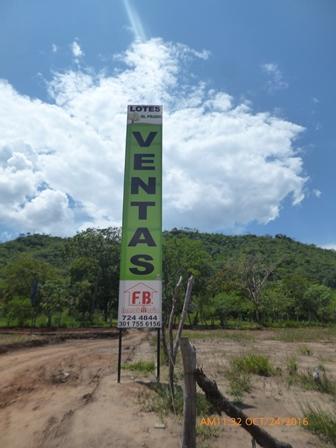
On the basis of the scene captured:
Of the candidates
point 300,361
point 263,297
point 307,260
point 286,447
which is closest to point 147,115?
point 286,447

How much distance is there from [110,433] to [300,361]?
8.41 metres

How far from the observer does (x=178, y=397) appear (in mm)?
6512

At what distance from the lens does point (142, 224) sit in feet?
29.4

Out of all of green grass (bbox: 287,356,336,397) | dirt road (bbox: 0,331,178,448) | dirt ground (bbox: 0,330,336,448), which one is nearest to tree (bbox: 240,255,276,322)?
dirt ground (bbox: 0,330,336,448)

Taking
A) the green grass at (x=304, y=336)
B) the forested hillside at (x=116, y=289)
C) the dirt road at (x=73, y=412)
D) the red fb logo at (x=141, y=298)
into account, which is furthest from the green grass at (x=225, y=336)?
the red fb logo at (x=141, y=298)

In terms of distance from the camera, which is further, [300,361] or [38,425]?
[300,361]

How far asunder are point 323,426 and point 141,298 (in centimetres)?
462

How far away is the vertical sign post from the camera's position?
857 cm

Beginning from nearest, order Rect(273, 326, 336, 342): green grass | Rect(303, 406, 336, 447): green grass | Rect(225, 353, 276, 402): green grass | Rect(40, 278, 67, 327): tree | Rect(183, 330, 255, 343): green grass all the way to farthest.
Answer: Rect(303, 406, 336, 447): green grass, Rect(225, 353, 276, 402): green grass, Rect(183, 330, 255, 343): green grass, Rect(273, 326, 336, 342): green grass, Rect(40, 278, 67, 327): tree

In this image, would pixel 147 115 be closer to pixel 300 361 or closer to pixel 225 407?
Answer: pixel 225 407

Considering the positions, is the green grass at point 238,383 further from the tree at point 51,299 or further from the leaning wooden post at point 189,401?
the tree at point 51,299

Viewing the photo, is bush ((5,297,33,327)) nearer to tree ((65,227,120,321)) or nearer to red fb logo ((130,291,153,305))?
tree ((65,227,120,321))
